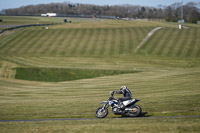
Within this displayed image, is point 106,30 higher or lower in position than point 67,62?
higher

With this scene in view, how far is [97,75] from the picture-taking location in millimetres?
50938

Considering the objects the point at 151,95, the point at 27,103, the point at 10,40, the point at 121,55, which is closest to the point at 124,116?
the point at 151,95

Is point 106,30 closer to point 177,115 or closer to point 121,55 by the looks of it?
point 121,55

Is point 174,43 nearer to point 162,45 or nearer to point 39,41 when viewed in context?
point 162,45

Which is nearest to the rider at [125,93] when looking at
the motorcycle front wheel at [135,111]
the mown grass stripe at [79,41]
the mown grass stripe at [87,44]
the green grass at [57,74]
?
the motorcycle front wheel at [135,111]

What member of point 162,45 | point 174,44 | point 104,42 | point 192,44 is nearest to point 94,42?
point 104,42

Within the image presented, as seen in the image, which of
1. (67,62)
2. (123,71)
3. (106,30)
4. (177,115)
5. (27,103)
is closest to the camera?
(177,115)

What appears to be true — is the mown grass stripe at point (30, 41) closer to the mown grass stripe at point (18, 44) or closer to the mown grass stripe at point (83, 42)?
the mown grass stripe at point (18, 44)

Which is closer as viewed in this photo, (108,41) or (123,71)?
(123,71)

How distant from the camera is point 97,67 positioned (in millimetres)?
55188

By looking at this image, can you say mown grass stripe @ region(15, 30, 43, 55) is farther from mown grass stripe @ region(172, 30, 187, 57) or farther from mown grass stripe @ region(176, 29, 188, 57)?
mown grass stripe @ region(176, 29, 188, 57)

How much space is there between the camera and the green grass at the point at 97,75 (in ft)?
58.5

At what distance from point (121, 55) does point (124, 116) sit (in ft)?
146

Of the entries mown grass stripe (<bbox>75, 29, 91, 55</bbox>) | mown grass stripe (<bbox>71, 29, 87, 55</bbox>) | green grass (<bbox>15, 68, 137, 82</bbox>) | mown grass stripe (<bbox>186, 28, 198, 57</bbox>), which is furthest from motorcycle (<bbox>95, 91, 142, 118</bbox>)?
mown grass stripe (<bbox>71, 29, 87, 55</bbox>)
